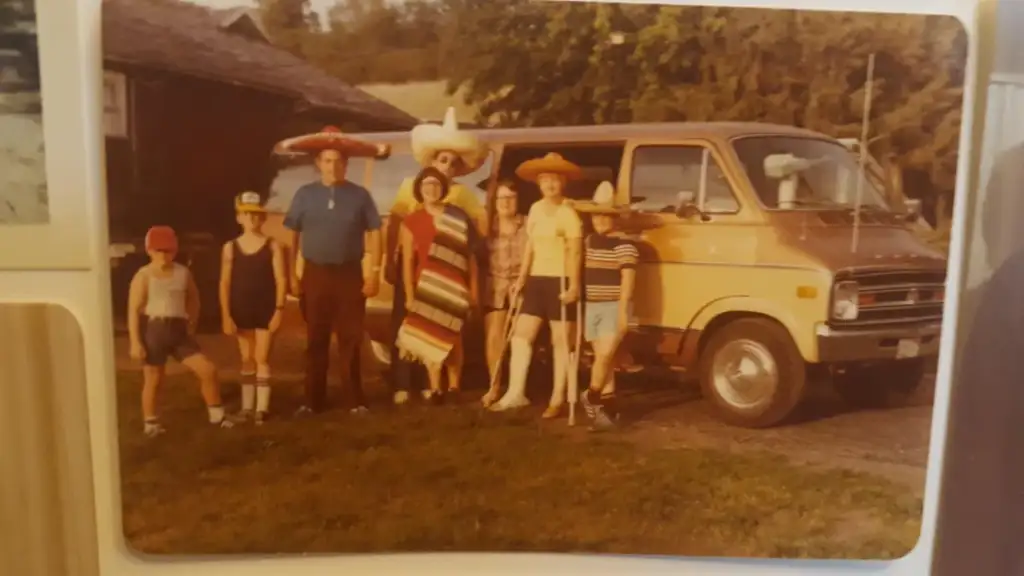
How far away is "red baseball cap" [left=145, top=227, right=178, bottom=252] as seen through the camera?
758 mm

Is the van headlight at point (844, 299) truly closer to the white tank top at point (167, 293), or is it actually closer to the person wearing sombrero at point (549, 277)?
the person wearing sombrero at point (549, 277)

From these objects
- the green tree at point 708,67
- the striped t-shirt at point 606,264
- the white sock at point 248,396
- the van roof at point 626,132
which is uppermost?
the green tree at point 708,67

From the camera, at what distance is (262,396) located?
0.79 meters

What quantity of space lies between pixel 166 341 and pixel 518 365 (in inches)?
12.7

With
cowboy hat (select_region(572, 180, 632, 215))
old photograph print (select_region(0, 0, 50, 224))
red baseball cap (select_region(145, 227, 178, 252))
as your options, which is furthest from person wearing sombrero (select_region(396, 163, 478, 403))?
old photograph print (select_region(0, 0, 50, 224))

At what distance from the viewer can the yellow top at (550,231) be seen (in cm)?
79

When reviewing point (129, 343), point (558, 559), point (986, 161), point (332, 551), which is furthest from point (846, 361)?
point (129, 343)

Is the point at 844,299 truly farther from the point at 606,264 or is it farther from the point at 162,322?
the point at 162,322

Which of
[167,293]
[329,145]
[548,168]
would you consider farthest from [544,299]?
[167,293]

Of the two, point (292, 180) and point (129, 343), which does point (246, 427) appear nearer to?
point (129, 343)

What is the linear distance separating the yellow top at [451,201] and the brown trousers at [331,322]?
66 millimetres

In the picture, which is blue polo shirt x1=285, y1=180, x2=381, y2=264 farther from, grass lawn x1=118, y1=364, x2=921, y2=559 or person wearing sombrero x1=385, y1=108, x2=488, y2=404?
grass lawn x1=118, y1=364, x2=921, y2=559

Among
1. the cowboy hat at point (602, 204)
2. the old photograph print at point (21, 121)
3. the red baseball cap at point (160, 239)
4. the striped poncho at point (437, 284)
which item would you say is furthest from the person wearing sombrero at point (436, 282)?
the old photograph print at point (21, 121)

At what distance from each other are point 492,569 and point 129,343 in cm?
40
